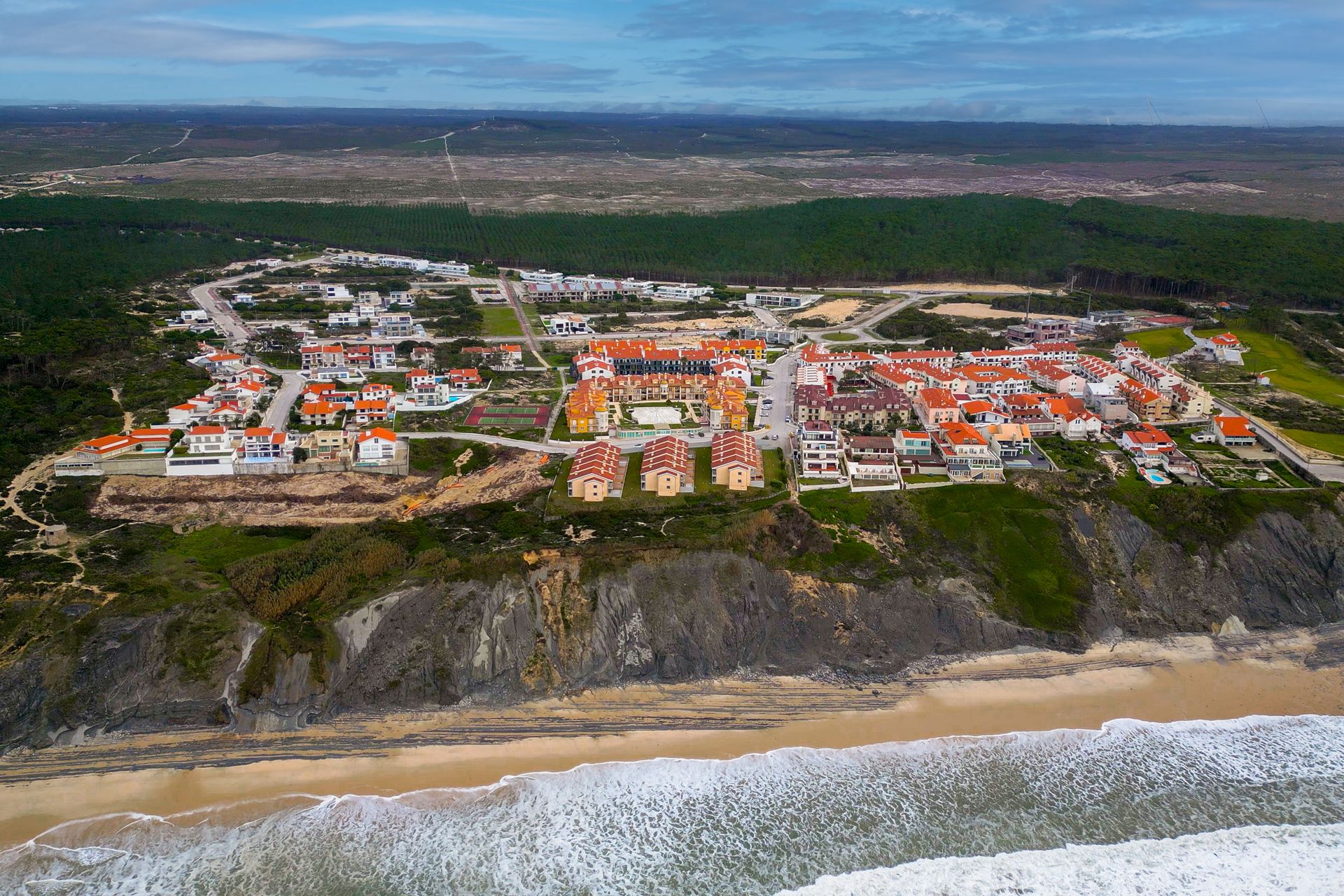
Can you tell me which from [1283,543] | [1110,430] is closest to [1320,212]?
[1110,430]

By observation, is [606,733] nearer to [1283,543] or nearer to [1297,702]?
[1297,702]

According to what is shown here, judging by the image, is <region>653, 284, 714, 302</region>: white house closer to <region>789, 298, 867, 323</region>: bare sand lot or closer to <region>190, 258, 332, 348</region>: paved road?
<region>789, 298, 867, 323</region>: bare sand lot

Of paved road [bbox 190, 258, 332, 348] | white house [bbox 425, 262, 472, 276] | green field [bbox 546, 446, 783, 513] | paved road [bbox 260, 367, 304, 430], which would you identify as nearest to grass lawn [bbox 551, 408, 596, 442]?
green field [bbox 546, 446, 783, 513]

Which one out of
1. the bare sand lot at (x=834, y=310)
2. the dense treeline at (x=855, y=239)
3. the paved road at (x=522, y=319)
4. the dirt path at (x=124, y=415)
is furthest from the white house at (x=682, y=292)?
the dirt path at (x=124, y=415)

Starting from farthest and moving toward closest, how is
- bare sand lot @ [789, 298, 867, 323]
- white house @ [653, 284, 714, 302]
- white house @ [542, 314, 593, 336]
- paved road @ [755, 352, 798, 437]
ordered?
white house @ [653, 284, 714, 302]
bare sand lot @ [789, 298, 867, 323]
white house @ [542, 314, 593, 336]
paved road @ [755, 352, 798, 437]

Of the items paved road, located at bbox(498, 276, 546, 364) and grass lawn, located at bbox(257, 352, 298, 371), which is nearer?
grass lawn, located at bbox(257, 352, 298, 371)

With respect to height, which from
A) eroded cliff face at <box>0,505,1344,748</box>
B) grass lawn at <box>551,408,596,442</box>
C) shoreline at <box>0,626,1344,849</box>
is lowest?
shoreline at <box>0,626,1344,849</box>

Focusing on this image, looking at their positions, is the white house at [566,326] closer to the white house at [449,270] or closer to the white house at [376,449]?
the white house at [449,270]
